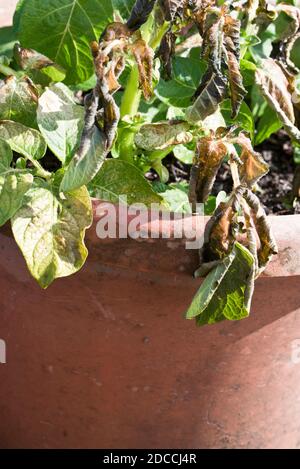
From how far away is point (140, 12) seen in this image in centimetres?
110

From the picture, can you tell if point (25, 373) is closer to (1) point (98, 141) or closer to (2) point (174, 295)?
(2) point (174, 295)

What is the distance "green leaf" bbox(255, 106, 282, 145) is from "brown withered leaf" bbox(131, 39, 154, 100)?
0.49 meters

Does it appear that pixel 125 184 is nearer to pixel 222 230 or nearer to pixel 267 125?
pixel 222 230

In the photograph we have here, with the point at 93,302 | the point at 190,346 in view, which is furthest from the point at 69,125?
the point at 190,346

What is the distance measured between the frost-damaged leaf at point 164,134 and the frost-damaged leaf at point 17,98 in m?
0.17

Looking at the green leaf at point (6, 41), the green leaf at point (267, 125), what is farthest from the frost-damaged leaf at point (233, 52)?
the green leaf at point (6, 41)

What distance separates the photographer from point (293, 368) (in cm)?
134

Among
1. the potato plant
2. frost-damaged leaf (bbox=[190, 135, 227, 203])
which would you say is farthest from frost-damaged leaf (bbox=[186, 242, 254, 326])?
frost-damaged leaf (bbox=[190, 135, 227, 203])

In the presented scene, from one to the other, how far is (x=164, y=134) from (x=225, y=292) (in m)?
0.22

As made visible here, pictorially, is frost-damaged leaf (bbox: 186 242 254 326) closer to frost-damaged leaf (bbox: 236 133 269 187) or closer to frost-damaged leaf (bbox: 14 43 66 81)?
frost-damaged leaf (bbox: 236 133 269 187)

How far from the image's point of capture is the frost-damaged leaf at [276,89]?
123cm

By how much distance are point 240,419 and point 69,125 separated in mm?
526

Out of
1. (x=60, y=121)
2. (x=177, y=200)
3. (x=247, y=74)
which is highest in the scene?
(x=60, y=121)

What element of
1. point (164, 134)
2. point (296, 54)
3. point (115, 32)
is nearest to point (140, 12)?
point (115, 32)
